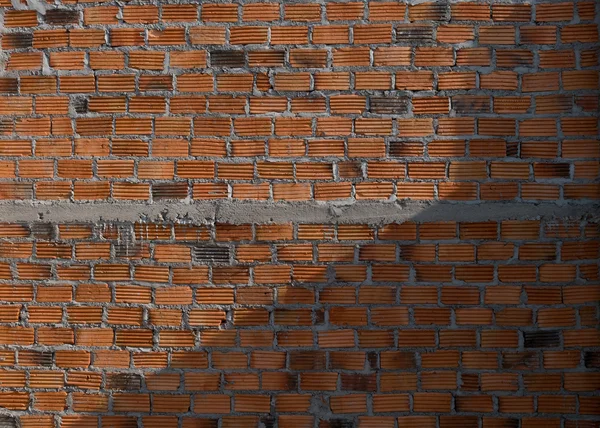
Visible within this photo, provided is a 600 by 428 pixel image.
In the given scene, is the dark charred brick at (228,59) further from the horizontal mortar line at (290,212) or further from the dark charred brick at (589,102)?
the dark charred brick at (589,102)

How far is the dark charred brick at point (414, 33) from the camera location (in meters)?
2.59

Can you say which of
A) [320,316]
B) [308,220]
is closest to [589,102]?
[308,220]

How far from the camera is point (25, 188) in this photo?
2.66 metres

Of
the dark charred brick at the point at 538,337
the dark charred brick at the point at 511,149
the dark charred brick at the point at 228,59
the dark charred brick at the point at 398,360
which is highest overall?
the dark charred brick at the point at 228,59

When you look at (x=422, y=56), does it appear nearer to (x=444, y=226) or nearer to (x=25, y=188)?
(x=444, y=226)

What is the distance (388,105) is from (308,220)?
0.68 meters

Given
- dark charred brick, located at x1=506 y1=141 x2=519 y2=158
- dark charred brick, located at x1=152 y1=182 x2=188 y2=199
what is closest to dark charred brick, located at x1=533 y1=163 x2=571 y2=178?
dark charred brick, located at x1=506 y1=141 x2=519 y2=158

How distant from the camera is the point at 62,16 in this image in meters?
2.66

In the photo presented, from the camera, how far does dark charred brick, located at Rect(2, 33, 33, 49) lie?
267cm

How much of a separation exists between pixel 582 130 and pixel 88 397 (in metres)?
2.72

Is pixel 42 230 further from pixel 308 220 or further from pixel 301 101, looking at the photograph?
pixel 301 101

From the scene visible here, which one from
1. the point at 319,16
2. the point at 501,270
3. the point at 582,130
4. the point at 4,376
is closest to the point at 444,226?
the point at 501,270

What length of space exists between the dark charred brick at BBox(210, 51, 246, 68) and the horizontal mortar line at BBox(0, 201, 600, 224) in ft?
2.22

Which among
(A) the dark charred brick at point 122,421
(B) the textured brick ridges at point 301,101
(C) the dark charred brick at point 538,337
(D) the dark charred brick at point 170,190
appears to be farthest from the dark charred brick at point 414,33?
(A) the dark charred brick at point 122,421
